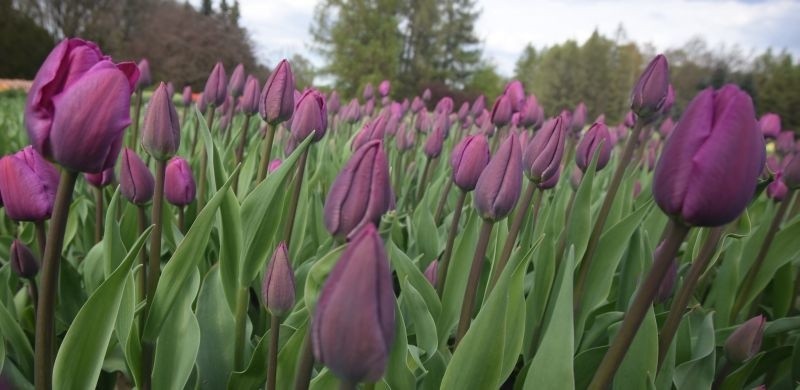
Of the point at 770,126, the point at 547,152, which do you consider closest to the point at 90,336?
the point at 547,152

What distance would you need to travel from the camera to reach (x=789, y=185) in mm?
1450

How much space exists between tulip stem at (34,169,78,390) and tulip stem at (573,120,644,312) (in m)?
1.00

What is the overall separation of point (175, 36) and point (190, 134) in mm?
16809

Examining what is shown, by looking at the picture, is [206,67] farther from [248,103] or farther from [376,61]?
[248,103]

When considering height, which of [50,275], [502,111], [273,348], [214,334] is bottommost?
[214,334]

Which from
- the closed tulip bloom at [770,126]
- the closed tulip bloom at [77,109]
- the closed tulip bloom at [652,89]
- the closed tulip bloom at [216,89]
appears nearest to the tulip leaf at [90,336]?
the closed tulip bloom at [77,109]

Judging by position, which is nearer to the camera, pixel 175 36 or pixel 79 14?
pixel 175 36

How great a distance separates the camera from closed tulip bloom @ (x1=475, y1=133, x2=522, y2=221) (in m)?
0.96

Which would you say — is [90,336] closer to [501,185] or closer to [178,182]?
[178,182]

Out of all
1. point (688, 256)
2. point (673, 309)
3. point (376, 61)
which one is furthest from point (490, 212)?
point (376, 61)

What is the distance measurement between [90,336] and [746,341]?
1.15 meters

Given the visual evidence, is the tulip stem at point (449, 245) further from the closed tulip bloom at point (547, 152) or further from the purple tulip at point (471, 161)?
the closed tulip bloom at point (547, 152)

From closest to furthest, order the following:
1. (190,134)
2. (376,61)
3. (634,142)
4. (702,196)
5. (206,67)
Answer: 1. (702,196)
2. (634,142)
3. (190,134)
4. (206,67)
5. (376,61)

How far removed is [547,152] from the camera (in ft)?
3.69
